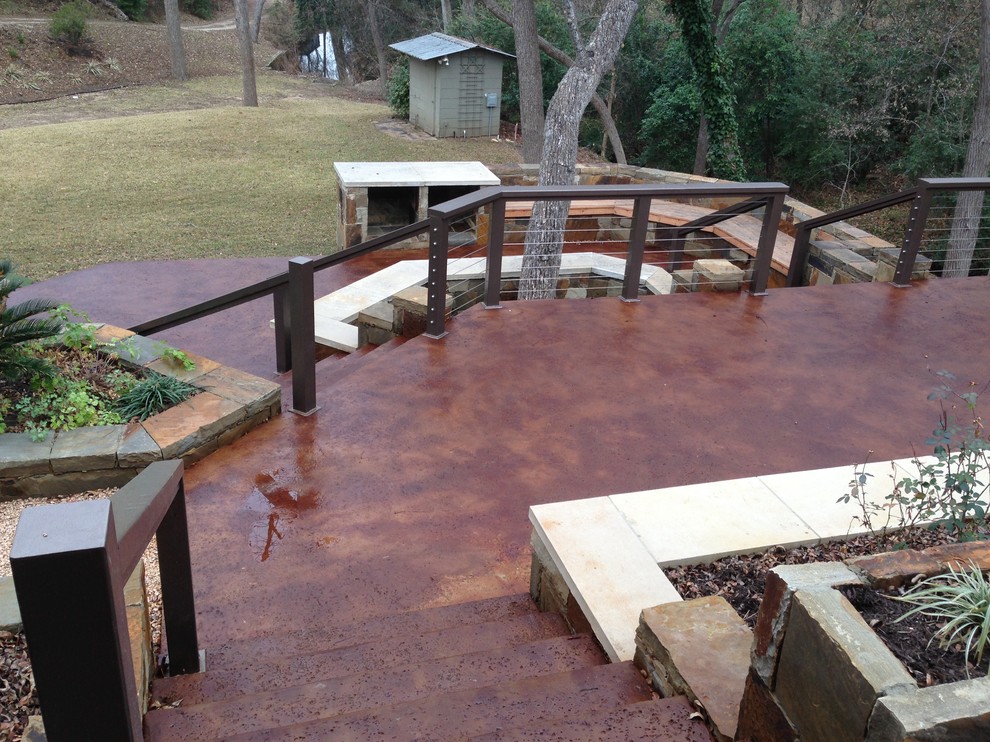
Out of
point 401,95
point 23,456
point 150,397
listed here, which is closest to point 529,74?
point 401,95

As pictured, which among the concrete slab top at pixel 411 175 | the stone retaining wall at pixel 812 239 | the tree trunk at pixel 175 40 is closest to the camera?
the stone retaining wall at pixel 812 239

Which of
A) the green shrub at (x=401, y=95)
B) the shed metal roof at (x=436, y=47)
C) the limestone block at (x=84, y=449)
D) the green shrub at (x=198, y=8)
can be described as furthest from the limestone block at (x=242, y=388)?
the green shrub at (x=198, y=8)

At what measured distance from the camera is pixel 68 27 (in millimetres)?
22094

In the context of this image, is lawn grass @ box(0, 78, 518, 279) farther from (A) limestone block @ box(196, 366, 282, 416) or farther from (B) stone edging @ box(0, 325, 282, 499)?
(B) stone edging @ box(0, 325, 282, 499)

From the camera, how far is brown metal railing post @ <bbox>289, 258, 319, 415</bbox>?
4.03 m

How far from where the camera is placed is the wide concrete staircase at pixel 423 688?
1.98 m

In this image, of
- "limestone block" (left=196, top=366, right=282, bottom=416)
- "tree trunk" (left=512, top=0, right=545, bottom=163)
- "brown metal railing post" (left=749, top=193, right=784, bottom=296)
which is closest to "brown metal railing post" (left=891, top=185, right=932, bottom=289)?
"brown metal railing post" (left=749, top=193, right=784, bottom=296)

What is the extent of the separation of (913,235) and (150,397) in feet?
16.9

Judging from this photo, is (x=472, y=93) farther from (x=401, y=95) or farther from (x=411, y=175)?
(x=411, y=175)

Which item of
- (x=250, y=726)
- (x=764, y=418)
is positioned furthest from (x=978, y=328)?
(x=250, y=726)

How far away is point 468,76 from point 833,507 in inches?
564

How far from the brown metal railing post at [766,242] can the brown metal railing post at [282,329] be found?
3.13m

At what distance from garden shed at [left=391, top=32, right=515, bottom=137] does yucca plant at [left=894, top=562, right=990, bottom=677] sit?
1495 centimetres

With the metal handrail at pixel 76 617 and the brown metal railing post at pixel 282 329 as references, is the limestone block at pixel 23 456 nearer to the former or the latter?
the brown metal railing post at pixel 282 329
